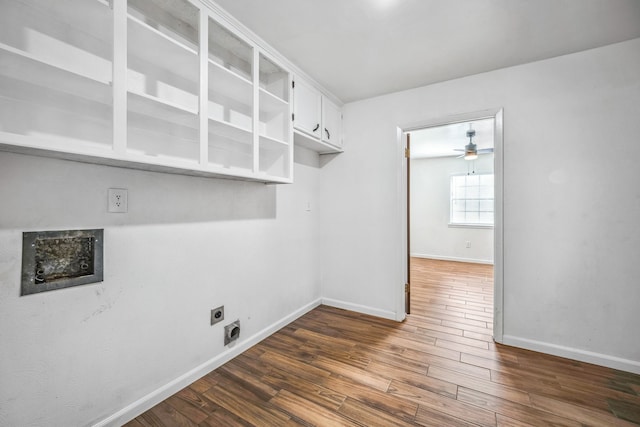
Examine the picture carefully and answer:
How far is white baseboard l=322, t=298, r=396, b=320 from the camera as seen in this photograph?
9.71 ft

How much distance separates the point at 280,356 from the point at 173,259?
1.16 metres

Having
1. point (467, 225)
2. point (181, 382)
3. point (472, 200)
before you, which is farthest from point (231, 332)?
point (472, 200)

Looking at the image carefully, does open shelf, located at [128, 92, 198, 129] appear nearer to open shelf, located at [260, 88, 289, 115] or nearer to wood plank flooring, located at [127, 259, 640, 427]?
open shelf, located at [260, 88, 289, 115]

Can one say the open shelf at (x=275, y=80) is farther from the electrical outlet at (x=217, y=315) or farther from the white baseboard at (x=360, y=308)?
the white baseboard at (x=360, y=308)

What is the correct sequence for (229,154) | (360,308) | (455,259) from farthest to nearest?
(455,259) < (360,308) < (229,154)

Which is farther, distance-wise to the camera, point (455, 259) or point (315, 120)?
point (455, 259)

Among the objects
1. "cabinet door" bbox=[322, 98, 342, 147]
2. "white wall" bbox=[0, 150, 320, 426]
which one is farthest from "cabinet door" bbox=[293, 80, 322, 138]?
"white wall" bbox=[0, 150, 320, 426]

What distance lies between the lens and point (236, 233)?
7.33 ft

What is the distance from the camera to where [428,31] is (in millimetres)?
1895

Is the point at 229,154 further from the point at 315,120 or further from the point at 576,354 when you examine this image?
the point at 576,354

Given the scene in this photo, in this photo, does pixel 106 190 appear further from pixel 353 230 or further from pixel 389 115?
pixel 389 115

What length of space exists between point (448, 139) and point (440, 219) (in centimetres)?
223

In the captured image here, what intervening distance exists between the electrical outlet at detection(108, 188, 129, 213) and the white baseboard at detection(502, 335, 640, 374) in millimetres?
3104

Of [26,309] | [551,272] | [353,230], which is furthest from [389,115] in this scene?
[26,309]
